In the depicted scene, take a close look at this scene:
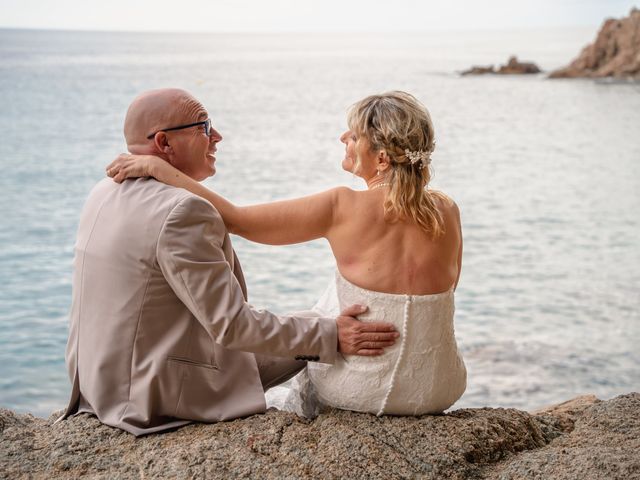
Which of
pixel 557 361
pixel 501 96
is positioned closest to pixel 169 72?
pixel 501 96

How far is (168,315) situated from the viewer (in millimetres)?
2955

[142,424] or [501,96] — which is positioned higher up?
[142,424]

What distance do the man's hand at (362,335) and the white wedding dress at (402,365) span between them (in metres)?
0.02

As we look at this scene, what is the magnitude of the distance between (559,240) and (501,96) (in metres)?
38.3

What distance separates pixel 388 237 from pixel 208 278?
0.71 metres

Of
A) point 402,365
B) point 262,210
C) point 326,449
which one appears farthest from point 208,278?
point 402,365

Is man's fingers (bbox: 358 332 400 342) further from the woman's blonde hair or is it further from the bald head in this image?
the bald head

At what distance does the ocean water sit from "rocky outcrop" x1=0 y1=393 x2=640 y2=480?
40.3 inches

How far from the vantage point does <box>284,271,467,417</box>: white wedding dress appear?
10.1ft

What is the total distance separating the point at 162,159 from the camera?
10.1 feet

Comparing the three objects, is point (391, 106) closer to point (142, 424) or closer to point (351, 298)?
point (351, 298)

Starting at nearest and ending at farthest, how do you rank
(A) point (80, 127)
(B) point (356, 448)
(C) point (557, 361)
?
(B) point (356, 448) < (C) point (557, 361) < (A) point (80, 127)

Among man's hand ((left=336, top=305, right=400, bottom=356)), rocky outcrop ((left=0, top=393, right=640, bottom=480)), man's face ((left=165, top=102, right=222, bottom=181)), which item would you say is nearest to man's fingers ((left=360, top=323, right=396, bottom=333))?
man's hand ((left=336, top=305, right=400, bottom=356))

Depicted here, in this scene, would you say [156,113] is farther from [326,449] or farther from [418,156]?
[326,449]
